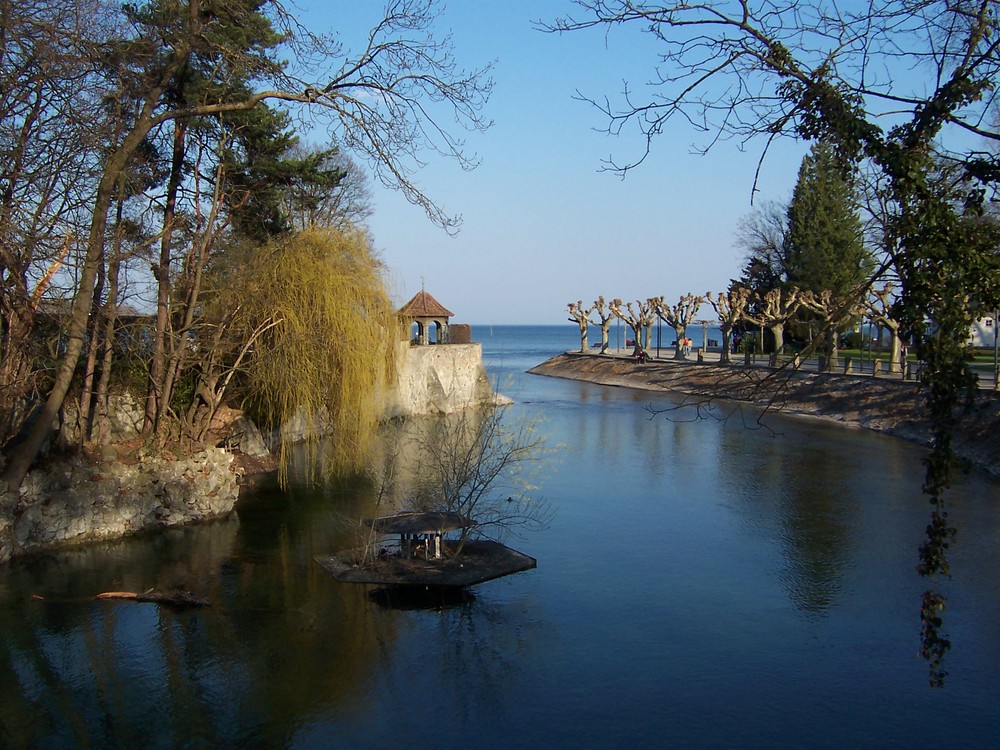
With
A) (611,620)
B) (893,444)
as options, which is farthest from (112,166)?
(893,444)

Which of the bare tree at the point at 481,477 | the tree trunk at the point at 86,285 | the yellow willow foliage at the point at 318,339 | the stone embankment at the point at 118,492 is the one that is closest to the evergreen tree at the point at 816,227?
the bare tree at the point at 481,477

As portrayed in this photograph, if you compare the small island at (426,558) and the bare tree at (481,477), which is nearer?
the small island at (426,558)

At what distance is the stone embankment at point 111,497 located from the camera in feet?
47.6

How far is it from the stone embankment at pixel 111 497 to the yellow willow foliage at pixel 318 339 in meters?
1.96

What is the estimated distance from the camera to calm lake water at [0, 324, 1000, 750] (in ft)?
29.5

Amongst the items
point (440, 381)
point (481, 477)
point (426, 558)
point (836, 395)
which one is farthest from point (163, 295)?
point (836, 395)

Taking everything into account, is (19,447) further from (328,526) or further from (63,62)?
(63,62)

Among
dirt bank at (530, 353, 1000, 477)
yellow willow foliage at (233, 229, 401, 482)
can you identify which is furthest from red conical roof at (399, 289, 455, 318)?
yellow willow foliage at (233, 229, 401, 482)

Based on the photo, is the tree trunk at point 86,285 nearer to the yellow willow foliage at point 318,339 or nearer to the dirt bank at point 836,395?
the yellow willow foliage at point 318,339

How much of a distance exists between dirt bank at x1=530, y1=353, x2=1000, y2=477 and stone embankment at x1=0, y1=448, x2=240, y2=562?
33.4ft

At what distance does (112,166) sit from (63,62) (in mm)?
1860

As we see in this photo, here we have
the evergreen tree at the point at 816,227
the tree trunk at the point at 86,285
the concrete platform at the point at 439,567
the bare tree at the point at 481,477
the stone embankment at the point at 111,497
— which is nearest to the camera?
the tree trunk at the point at 86,285

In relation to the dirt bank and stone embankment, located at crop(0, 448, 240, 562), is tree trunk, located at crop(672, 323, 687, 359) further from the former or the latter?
stone embankment, located at crop(0, 448, 240, 562)

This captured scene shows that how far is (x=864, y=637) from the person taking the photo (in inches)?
440
